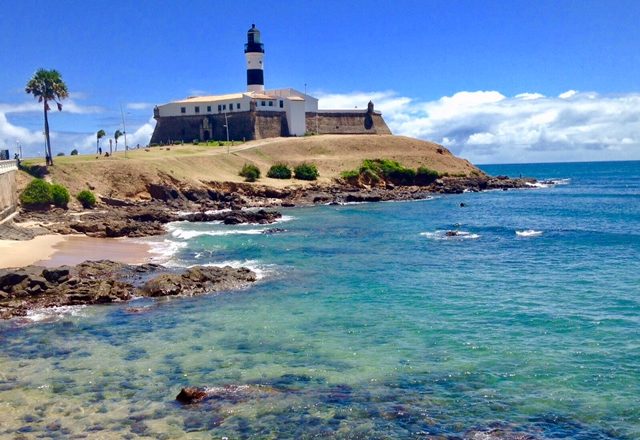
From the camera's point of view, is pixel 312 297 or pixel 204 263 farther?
pixel 204 263

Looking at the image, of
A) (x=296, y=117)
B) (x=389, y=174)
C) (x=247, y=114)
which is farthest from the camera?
(x=296, y=117)

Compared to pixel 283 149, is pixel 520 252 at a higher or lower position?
lower

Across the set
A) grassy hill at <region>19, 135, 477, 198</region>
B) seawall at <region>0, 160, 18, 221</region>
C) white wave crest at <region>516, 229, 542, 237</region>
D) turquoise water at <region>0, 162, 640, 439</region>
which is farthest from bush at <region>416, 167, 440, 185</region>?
turquoise water at <region>0, 162, 640, 439</region>

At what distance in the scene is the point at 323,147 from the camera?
9856 centimetres

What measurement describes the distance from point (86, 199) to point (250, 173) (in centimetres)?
2497

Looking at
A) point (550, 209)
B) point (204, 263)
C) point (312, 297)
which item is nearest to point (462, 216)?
point (550, 209)

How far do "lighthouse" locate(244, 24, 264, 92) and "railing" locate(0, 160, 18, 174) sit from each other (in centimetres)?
5273

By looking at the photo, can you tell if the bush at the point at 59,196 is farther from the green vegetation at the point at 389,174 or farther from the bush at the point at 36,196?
the green vegetation at the point at 389,174

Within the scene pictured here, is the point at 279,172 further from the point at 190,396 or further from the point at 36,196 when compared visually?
the point at 190,396

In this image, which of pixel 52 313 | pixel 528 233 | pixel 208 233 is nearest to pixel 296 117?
pixel 208 233

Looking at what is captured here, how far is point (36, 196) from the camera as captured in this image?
5528 cm

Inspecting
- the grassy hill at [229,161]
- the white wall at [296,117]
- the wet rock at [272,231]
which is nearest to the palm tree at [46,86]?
the grassy hill at [229,161]

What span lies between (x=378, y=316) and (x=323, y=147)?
250 feet

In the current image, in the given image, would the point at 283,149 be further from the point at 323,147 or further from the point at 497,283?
the point at 497,283
